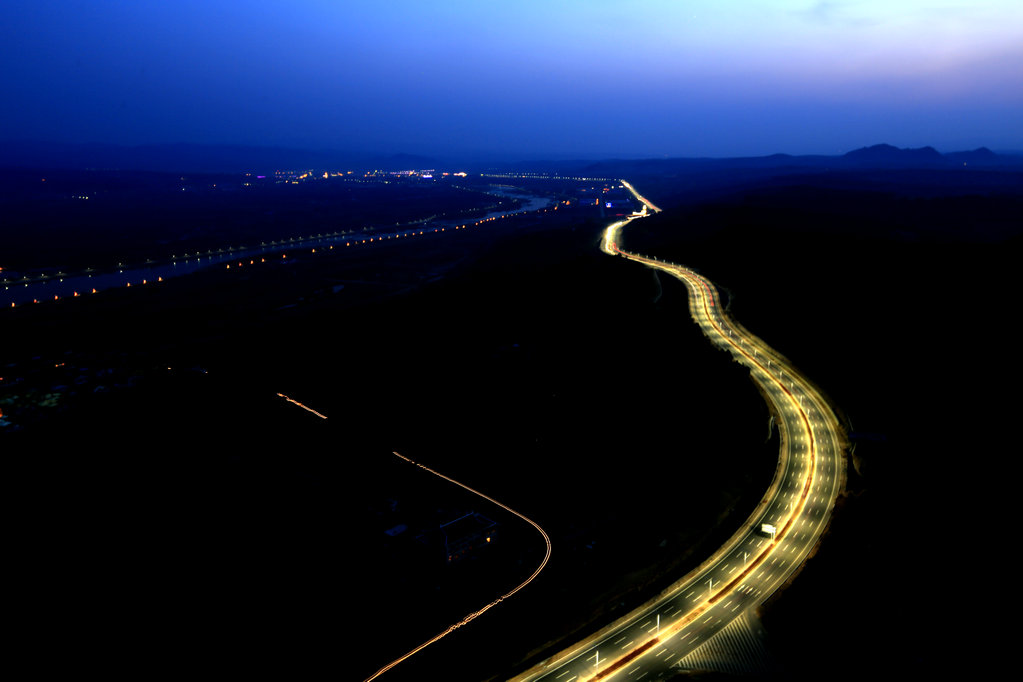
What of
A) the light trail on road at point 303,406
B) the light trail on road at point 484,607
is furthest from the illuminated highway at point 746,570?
the light trail on road at point 303,406

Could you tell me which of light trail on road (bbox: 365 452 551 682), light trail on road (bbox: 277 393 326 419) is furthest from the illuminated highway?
light trail on road (bbox: 277 393 326 419)

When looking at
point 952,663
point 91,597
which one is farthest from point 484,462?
point 952,663

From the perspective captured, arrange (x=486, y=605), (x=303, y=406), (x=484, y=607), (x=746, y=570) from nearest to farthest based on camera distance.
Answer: (x=484, y=607), (x=486, y=605), (x=746, y=570), (x=303, y=406)

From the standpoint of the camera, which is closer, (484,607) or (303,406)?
(484,607)

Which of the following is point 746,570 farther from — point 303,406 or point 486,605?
point 303,406

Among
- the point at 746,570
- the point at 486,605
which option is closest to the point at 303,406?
the point at 486,605

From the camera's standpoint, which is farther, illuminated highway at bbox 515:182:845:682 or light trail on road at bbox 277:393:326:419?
light trail on road at bbox 277:393:326:419

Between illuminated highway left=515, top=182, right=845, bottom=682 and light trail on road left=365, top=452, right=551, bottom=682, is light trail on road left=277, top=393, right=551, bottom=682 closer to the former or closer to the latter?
light trail on road left=365, top=452, right=551, bottom=682

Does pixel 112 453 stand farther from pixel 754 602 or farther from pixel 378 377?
pixel 754 602
